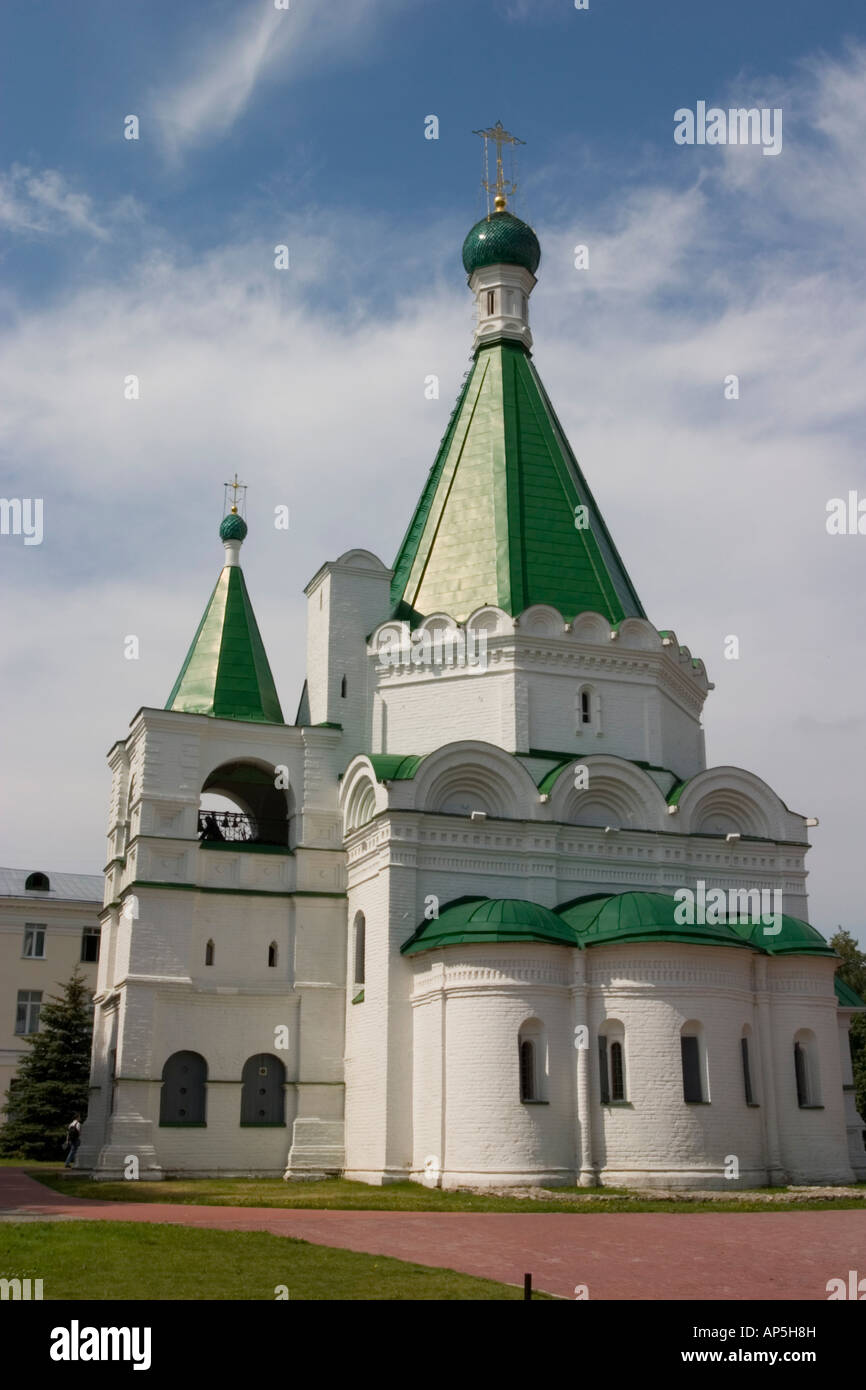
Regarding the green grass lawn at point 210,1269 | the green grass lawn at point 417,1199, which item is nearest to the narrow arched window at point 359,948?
the green grass lawn at point 417,1199

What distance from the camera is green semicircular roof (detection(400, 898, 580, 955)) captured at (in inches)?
767

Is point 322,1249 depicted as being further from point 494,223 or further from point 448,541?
point 494,223

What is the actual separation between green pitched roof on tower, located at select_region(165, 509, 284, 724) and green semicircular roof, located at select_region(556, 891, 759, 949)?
7.76 meters

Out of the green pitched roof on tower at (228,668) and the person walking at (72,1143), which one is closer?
the person walking at (72,1143)

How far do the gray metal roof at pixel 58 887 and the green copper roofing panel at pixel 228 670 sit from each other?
15.4 meters

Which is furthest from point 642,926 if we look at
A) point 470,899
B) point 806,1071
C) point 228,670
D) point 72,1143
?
point 72,1143

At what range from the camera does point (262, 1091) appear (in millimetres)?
22609

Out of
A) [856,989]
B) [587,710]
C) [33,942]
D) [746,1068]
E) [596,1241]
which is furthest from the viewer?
[856,989]

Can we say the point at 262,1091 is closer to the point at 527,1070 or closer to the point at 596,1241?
the point at 527,1070

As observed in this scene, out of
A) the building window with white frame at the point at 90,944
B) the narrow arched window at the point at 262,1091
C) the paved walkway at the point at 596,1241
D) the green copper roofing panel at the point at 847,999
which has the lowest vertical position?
the paved walkway at the point at 596,1241

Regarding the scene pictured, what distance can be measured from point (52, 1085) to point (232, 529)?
1385 cm

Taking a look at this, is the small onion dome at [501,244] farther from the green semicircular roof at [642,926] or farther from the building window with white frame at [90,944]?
the building window with white frame at [90,944]

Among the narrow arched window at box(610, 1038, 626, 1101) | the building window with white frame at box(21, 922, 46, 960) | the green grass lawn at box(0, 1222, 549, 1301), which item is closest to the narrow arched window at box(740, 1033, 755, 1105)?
the narrow arched window at box(610, 1038, 626, 1101)

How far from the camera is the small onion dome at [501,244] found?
30.1 metres
